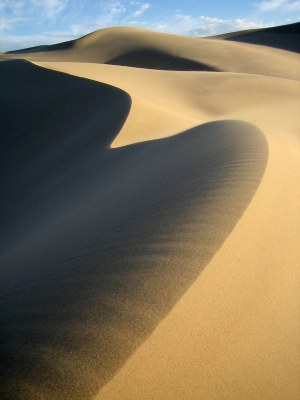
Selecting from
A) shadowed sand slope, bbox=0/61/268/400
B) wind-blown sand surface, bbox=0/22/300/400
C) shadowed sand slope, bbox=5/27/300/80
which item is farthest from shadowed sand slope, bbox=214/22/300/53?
wind-blown sand surface, bbox=0/22/300/400

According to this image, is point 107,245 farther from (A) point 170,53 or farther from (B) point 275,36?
(B) point 275,36

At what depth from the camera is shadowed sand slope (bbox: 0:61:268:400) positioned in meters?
1.49

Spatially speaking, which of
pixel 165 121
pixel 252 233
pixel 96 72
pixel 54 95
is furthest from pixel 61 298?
pixel 96 72

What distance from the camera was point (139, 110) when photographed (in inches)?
292

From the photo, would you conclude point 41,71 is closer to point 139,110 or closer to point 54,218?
point 139,110

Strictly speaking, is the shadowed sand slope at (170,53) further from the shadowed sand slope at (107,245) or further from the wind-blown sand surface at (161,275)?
the wind-blown sand surface at (161,275)

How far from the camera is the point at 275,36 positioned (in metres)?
36.2

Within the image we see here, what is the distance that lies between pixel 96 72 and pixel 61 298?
10.7 meters

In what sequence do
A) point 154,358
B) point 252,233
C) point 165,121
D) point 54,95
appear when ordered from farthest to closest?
point 54,95 < point 165,121 < point 252,233 < point 154,358

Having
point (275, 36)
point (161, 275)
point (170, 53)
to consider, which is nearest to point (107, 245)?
point (161, 275)

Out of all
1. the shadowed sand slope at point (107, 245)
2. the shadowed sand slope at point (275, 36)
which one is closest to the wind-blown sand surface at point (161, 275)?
the shadowed sand slope at point (107, 245)

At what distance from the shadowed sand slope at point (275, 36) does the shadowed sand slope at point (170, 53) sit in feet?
13.9

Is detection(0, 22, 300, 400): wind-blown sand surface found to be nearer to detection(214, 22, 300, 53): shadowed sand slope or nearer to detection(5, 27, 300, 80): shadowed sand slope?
detection(5, 27, 300, 80): shadowed sand slope

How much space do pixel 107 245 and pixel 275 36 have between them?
4045cm
